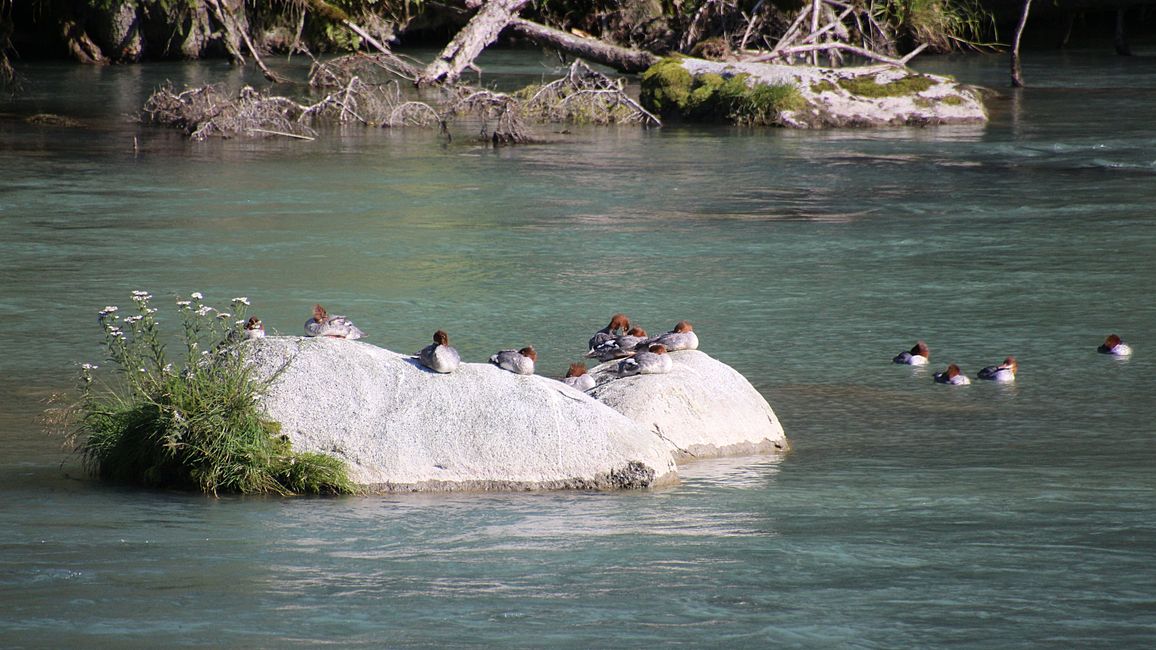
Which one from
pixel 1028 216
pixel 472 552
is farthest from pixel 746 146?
pixel 472 552

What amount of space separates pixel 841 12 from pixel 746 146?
11974 millimetres

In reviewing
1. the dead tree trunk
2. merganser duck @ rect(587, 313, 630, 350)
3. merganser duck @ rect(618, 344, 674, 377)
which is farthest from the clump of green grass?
the dead tree trunk

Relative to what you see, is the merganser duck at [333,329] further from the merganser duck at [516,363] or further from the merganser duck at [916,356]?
the merganser duck at [916,356]

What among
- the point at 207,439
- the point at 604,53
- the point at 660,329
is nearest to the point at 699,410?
the point at 207,439

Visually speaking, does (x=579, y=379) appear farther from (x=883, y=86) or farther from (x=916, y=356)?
(x=883, y=86)

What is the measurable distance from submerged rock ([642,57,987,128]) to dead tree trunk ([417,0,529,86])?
4.08 meters

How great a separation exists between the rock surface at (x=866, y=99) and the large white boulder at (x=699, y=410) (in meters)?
17.7

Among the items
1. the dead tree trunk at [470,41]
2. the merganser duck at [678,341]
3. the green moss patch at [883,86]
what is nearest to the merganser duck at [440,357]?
the merganser duck at [678,341]

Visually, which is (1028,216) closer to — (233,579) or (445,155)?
(445,155)

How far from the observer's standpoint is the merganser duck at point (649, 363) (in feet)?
28.3

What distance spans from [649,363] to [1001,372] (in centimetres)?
292

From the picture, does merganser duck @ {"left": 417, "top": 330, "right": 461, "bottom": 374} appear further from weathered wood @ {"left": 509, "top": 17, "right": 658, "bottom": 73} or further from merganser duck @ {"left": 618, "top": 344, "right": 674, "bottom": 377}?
weathered wood @ {"left": 509, "top": 17, "right": 658, "bottom": 73}

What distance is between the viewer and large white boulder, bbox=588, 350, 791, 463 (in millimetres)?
8422

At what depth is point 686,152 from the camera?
74.4ft
